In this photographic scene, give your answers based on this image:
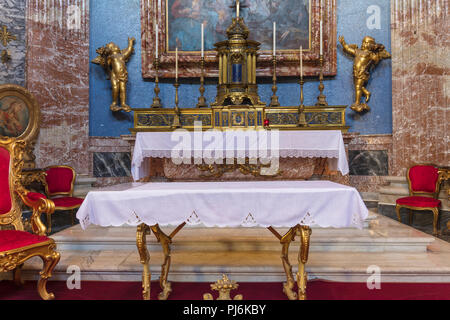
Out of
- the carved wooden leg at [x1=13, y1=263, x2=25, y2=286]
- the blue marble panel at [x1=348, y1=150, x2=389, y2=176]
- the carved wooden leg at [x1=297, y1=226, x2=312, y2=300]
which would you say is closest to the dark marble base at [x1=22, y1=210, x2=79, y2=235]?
the carved wooden leg at [x1=13, y1=263, x2=25, y2=286]

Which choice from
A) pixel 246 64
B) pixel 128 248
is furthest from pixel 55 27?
pixel 128 248

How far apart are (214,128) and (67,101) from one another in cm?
291

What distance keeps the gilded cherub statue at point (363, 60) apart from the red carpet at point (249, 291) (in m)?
3.88

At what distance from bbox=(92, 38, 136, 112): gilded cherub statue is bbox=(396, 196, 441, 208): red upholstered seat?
474 cm

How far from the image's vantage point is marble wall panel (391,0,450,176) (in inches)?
211

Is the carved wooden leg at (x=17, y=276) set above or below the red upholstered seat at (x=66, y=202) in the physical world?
below

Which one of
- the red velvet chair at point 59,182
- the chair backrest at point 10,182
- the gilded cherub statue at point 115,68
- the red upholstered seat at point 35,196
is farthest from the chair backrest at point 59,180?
the red upholstered seat at point 35,196

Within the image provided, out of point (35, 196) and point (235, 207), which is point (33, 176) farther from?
point (235, 207)

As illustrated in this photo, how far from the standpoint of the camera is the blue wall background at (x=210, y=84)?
602 centimetres

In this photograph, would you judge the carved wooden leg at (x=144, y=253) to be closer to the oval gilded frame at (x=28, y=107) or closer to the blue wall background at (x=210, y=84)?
the oval gilded frame at (x=28, y=107)

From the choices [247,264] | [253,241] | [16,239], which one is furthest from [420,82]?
[16,239]

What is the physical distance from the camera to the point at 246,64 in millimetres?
5316

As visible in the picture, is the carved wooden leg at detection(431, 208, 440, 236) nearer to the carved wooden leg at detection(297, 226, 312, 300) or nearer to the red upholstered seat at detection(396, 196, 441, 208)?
the red upholstered seat at detection(396, 196, 441, 208)
